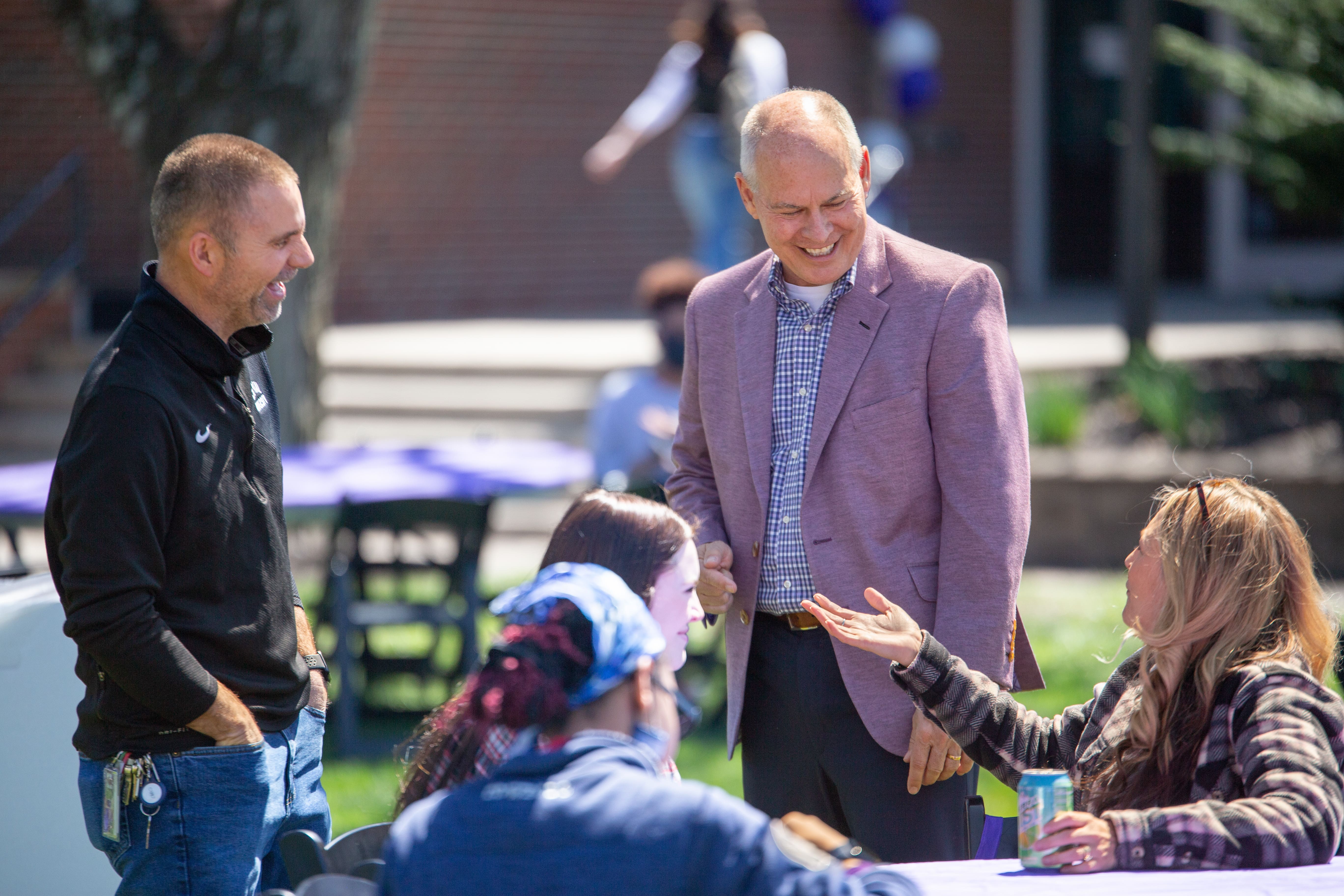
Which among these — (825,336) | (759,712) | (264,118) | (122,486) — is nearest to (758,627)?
(759,712)

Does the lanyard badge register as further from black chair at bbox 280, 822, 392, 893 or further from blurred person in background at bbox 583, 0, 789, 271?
blurred person in background at bbox 583, 0, 789, 271

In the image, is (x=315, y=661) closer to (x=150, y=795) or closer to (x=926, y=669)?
(x=150, y=795)

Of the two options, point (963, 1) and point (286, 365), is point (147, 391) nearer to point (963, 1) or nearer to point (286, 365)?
point (286, 365)

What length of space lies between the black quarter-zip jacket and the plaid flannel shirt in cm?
117

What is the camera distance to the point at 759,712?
3080 mm

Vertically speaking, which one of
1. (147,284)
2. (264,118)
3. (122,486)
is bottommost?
(122,486)

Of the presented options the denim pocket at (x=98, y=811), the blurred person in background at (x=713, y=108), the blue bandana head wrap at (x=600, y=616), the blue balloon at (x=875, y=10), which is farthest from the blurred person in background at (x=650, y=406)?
the blue balloon at (x=875, y=10)

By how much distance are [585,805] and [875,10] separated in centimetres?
1256

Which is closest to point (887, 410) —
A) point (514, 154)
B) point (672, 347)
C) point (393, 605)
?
point (672, 347)

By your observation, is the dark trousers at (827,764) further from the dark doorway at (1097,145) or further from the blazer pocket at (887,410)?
the dark doorway at (1097,145)

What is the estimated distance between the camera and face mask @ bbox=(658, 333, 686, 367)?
19.1 ft

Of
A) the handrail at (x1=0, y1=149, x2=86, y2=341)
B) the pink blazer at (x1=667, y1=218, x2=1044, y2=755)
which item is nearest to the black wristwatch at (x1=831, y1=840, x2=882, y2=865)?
the pink blazer at (x1=667, y1=218, x2=1044, y2=755)

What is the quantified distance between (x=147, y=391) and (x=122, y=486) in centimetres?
17

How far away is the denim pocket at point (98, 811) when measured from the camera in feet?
8.44
